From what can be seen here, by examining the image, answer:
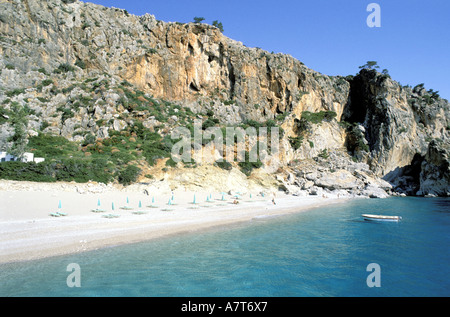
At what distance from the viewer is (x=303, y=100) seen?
180ft

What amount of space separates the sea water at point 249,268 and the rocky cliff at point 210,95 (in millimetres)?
23504

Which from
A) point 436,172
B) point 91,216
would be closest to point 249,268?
point 91,216

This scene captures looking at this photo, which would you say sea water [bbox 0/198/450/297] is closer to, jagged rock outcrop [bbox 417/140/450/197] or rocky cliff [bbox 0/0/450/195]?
rocky cliff [bbox 0/0/450/195]

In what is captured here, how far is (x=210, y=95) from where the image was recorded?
51.4 meters

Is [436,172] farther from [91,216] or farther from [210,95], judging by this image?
[91,216]

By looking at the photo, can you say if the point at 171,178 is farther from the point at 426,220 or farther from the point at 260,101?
the point at 260,101

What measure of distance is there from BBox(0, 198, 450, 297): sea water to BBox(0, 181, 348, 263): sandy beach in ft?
3.25

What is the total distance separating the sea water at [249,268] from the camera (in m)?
8.01

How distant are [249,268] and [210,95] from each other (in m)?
45.2

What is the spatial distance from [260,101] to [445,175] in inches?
1389

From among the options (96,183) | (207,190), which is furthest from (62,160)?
(207,190)

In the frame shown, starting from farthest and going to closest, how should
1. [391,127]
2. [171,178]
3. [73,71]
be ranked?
[391,127] < [73,71] < [171,178]

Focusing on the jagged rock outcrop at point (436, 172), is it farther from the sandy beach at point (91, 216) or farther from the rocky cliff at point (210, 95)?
the sandy beach at point (91, 216)
